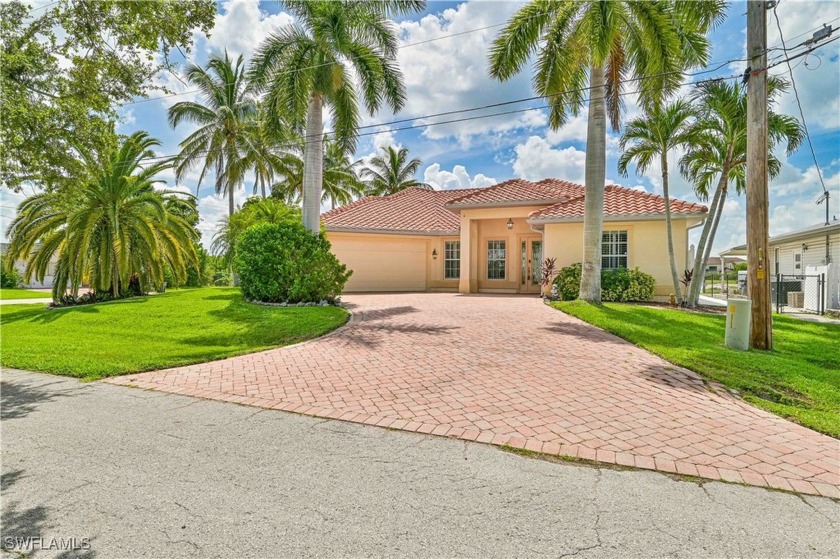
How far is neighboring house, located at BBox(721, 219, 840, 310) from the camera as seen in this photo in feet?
54.6

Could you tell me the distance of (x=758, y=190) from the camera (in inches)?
316

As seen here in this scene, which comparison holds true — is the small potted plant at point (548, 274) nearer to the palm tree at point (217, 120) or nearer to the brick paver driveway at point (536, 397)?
the brick paver driveway at point (536, 397)

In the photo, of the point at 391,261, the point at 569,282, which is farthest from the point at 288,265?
the point at 569,282

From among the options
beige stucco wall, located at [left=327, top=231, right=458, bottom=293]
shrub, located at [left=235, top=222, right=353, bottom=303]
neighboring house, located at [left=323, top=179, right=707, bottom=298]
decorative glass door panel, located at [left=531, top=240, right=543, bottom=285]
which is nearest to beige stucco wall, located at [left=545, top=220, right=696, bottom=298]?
neighboring house, located at [left=323, top=179, right=707, bottom=298]

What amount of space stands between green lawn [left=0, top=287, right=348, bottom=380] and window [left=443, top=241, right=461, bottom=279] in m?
10.2

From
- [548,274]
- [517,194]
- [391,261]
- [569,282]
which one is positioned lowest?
[569,282]

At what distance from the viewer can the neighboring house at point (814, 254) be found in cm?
1664

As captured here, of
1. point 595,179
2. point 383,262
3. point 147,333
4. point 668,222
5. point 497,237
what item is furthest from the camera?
point 383,262

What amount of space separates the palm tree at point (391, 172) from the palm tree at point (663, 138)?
25652 mm

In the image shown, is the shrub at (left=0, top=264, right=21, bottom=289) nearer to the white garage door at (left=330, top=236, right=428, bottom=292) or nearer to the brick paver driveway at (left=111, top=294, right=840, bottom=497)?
the white garage door at (left=330, top=236, right=428, bottom=292)

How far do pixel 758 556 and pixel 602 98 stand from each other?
1380 centimetres

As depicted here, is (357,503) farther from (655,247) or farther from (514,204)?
(514,204)

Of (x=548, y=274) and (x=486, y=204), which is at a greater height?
(x=486, y=204)

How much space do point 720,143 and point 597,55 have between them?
226 inches
